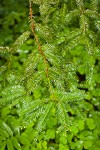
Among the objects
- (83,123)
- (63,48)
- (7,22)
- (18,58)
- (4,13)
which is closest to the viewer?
(63,48)

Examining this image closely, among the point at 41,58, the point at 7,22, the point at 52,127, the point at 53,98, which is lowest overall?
the point at 52,127

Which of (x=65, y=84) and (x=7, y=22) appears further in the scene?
(x=7, y=22)

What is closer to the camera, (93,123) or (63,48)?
(63,48)

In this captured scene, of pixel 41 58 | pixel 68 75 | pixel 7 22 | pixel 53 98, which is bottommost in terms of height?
pixel 53 98

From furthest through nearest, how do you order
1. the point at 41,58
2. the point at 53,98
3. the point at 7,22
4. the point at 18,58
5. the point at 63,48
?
1. the point at 7,22
2. the point at 18,58
3. the point at 63,48
4. the point at 41,58
5. the point at 53,98

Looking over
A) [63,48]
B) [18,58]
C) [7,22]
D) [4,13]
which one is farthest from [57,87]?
[4,13]

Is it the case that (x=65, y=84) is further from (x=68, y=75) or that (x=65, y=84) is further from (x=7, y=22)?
(x=7, y=22)

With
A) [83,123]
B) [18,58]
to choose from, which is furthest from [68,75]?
[18,58]

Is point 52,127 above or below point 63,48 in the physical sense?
below

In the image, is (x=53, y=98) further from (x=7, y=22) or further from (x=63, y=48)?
(x=7, y=22)
